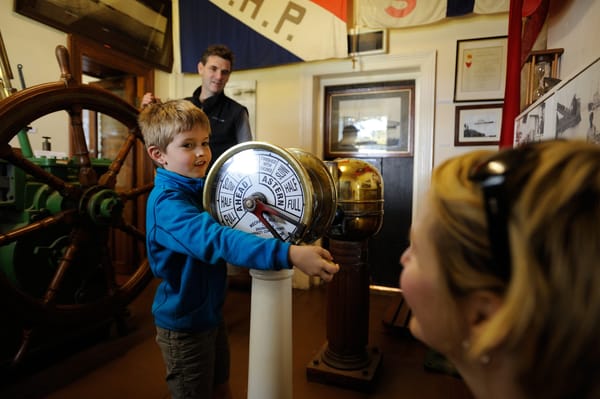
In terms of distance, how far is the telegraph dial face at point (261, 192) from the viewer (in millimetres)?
1014

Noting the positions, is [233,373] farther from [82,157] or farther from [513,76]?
[513,76]

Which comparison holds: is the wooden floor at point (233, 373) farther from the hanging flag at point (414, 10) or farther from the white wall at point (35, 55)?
the hanging flag at point (414, 10)

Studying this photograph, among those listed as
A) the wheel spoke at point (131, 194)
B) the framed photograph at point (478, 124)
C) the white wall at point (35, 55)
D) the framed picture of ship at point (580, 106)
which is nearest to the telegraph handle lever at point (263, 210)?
the framed picture of ship at point (580, 106)

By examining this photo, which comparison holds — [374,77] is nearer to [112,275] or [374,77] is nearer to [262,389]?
[112,275]

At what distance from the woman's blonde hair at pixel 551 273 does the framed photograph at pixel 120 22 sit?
304 centimetres

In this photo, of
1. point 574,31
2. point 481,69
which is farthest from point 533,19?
point 481,69

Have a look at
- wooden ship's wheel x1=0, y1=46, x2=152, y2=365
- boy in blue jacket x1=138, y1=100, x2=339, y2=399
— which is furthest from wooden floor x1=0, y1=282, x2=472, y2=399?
boy in blue jacket x1=138, y1=100, x2=339, y2=399

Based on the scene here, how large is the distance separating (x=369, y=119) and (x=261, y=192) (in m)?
2.48

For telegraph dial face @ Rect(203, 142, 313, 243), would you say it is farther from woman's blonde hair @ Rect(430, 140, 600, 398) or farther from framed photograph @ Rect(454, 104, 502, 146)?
framed photograph @ Rect(454, 104, 502, 146)

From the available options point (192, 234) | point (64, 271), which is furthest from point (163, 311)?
point (64, 271)

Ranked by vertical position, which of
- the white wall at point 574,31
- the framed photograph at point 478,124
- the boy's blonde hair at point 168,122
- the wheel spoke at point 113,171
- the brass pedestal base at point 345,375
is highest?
the white wall at point 574,31

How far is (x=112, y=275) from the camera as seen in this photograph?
1943 millimetres

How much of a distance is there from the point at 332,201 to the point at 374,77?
2.30 m

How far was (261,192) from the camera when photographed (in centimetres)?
105
